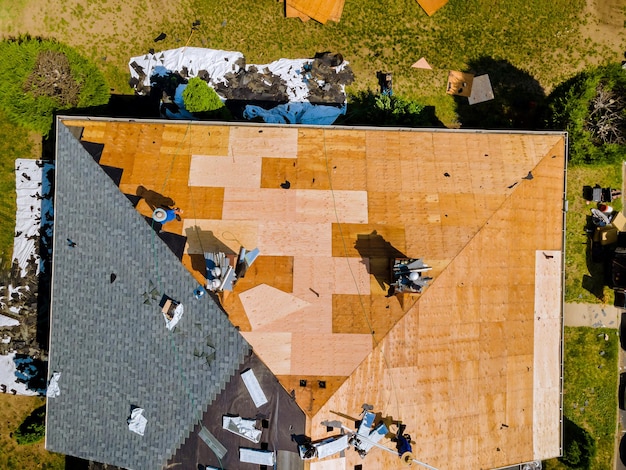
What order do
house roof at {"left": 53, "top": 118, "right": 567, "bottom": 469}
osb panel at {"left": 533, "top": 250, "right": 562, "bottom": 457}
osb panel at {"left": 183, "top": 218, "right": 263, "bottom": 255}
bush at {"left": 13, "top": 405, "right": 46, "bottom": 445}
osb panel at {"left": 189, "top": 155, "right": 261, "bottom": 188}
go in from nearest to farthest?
house roof at {"left": 53, "top": 118, "right": 567, "bottom": 469} < osb panel at {"left": 183, "top": 218, "right": 263, "bottom": 255} < osb panel at {"left": 189, "top": 155, "right": 261, "bottom": 188} < osb panel at {"left": 533, "top": 250, "right": 562, "bottom": 457} < bush at {"left": 13, "top": 405, "right": 46, "bottom": 445}

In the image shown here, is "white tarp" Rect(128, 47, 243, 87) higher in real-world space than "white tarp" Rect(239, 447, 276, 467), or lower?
higher

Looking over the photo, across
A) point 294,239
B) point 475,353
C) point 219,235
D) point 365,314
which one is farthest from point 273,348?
point 475,353

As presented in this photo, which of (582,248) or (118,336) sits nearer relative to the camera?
(118,336)

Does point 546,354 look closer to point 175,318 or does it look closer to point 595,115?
point 595,115

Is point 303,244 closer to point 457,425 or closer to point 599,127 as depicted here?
point 457,425

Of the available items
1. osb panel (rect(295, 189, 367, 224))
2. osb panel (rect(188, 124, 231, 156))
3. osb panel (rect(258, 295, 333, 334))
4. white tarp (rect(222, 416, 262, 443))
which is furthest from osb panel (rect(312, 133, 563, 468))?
osb panel (rect(188, 124, 231, 156))

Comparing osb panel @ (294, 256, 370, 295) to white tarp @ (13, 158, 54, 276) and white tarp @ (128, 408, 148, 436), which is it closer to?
white tarp @ (128, 408, 148, 436)

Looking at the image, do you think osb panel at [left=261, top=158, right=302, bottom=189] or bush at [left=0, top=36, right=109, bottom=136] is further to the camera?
bush at [left=0, top=36, right=109, bottom=136]
